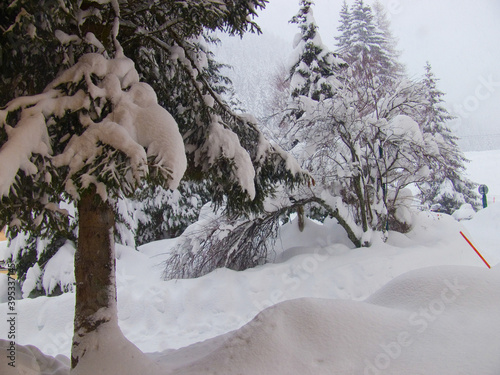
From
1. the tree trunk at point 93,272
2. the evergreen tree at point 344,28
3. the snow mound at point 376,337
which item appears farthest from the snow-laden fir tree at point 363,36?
the tree trunk at point 93,272

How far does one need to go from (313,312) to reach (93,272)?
2229mm

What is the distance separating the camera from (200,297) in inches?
301

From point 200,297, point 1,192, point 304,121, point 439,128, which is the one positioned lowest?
point 200,297

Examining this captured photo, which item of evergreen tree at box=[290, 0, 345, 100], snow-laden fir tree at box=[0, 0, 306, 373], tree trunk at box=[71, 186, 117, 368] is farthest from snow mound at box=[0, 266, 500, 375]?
evergreen tree at box=[290, 0, 345, 100]

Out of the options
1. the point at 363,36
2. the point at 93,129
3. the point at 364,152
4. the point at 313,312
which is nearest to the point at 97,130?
the point at 93,129

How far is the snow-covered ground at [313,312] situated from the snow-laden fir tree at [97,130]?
46.0 inches

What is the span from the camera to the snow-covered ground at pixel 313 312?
2.49 metres

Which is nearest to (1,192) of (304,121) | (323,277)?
(323,277)

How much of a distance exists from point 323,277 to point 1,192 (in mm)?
6911

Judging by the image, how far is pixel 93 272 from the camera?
142 inches

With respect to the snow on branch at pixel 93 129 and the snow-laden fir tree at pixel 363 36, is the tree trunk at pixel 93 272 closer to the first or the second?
the snow on branch at pixel 93 129

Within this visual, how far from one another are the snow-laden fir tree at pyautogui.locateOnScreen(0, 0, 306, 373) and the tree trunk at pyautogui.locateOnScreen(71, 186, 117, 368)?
0.03 feet

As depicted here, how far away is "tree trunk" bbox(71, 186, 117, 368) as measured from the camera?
11.6 feet

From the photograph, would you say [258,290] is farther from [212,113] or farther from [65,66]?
[65,66]
